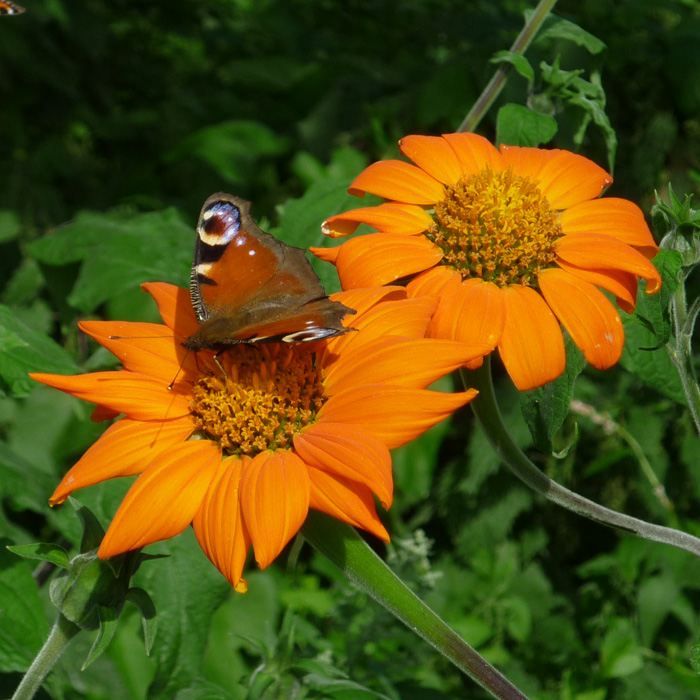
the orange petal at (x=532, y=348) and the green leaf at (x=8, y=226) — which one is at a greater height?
the orange petal at (x=532, y=348)

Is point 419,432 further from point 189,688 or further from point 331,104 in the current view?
point 331,104

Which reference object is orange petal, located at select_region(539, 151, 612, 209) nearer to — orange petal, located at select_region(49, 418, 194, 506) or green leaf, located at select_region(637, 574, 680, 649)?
orange petal, located at select_region(49, 418, 194, 506)

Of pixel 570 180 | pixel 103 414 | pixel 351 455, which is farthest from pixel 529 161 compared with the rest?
pixel 103 414

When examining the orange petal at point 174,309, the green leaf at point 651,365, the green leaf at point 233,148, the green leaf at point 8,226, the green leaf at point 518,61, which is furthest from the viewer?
the green leaf at point 8,226

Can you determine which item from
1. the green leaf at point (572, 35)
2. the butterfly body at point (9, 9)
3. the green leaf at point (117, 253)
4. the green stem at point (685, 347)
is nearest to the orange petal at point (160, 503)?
the green stem at point (685, 347)

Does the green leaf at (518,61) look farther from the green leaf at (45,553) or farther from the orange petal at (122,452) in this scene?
the green leaf at (45,553)

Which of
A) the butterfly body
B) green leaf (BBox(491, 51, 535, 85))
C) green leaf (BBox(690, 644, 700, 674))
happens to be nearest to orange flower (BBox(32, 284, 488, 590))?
green leaf (BBox(690, 644, 700, 674))
